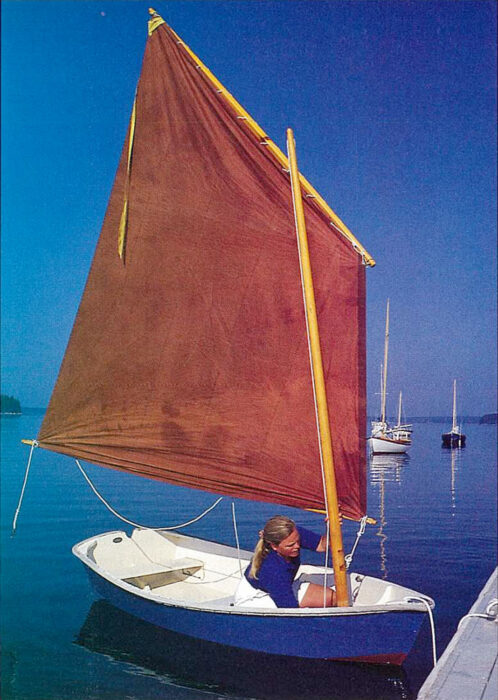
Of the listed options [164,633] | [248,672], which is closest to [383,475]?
[164,633]

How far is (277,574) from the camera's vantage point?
6352 mm

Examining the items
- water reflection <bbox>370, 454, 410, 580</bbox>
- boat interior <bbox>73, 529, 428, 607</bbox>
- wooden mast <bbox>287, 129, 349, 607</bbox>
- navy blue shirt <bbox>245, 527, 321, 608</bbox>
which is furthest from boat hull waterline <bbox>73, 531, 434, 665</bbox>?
water reflection <bbox>370, 454, 410, 580</bbox>

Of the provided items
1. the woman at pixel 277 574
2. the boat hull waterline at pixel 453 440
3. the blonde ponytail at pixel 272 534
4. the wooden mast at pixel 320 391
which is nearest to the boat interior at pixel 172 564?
the woman at pixel 277 574

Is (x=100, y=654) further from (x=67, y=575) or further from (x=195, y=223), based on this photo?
(x=195, y=223)

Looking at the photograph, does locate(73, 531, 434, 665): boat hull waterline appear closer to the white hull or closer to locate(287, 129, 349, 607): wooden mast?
locate(287, 129, 349, 607): wooden mast

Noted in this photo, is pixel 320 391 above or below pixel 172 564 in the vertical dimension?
above

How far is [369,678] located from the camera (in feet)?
22.1

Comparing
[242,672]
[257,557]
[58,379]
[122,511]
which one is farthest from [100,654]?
[122,511]

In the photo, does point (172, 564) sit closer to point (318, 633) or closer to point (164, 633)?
point (164, 633)

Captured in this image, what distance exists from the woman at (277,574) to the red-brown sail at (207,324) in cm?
54

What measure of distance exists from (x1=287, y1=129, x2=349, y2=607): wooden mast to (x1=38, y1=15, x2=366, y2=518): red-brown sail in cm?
28

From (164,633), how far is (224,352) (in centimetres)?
370

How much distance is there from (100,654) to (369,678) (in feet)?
11.3

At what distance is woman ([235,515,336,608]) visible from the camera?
6.29 m
